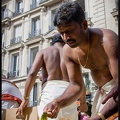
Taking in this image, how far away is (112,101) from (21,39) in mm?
10524

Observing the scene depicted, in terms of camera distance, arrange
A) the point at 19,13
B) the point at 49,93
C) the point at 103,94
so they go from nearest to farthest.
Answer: the point at 103,94
the point at 49,93
the point at 19,13

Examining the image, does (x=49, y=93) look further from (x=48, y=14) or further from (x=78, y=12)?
(x=48, y=14)

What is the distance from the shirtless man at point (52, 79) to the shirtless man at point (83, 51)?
64 cm

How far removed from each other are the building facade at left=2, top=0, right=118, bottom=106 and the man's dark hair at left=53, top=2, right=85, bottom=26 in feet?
25.8

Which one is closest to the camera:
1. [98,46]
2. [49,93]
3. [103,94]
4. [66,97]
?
[98,46]

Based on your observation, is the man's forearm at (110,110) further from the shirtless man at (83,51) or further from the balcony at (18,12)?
the balcony at (18,12)

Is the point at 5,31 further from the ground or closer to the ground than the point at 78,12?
further from the ground

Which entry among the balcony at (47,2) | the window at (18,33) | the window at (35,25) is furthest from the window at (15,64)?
the balcony at (47,2)

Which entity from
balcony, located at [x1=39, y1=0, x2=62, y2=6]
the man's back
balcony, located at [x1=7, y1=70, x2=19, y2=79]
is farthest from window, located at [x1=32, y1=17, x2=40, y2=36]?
the man's back

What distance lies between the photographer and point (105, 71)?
3.99ft

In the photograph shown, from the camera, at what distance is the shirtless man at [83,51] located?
0.96 m

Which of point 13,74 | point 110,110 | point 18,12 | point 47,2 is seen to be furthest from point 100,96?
point 18,12

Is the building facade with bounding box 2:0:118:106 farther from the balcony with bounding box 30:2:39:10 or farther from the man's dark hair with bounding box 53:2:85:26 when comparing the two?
the man's dark hair with bounding box 53:2:85:26

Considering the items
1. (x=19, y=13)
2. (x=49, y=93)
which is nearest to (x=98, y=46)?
(x=49, y=93)
